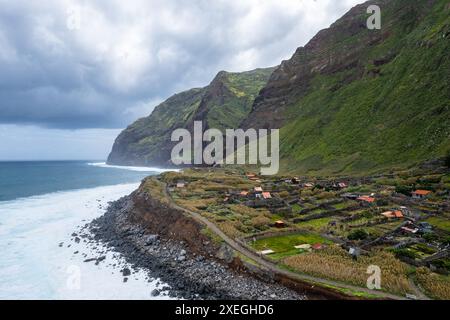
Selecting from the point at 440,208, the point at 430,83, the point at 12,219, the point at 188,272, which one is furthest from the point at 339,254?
the point at 430,83

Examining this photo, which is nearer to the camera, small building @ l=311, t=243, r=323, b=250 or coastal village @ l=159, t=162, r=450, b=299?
coastal village @ l=159, t=162, r=450, b=299

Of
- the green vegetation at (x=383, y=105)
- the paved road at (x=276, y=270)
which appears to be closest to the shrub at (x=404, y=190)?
the green vegetation at (x=383, y=105)

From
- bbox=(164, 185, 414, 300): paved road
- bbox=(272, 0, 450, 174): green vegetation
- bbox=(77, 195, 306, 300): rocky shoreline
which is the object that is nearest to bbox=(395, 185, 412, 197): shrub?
bbox=(272, 0, 450, 174): green vegetation

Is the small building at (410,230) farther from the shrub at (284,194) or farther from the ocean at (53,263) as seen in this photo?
the ocean at (53,263)

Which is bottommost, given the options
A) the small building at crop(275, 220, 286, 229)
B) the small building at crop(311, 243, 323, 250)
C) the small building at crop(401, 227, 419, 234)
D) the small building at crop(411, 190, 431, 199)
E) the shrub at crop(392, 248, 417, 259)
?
the small building at crop(311, 243, 323, 250)

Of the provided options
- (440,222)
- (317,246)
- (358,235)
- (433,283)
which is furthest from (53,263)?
(440,222)

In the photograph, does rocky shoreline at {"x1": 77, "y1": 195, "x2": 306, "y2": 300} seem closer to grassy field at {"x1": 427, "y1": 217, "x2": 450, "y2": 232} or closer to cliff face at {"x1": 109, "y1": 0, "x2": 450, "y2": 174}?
grassy field at {"x1": 427, "y1": 217, "x2": 450, "y2": 232}
